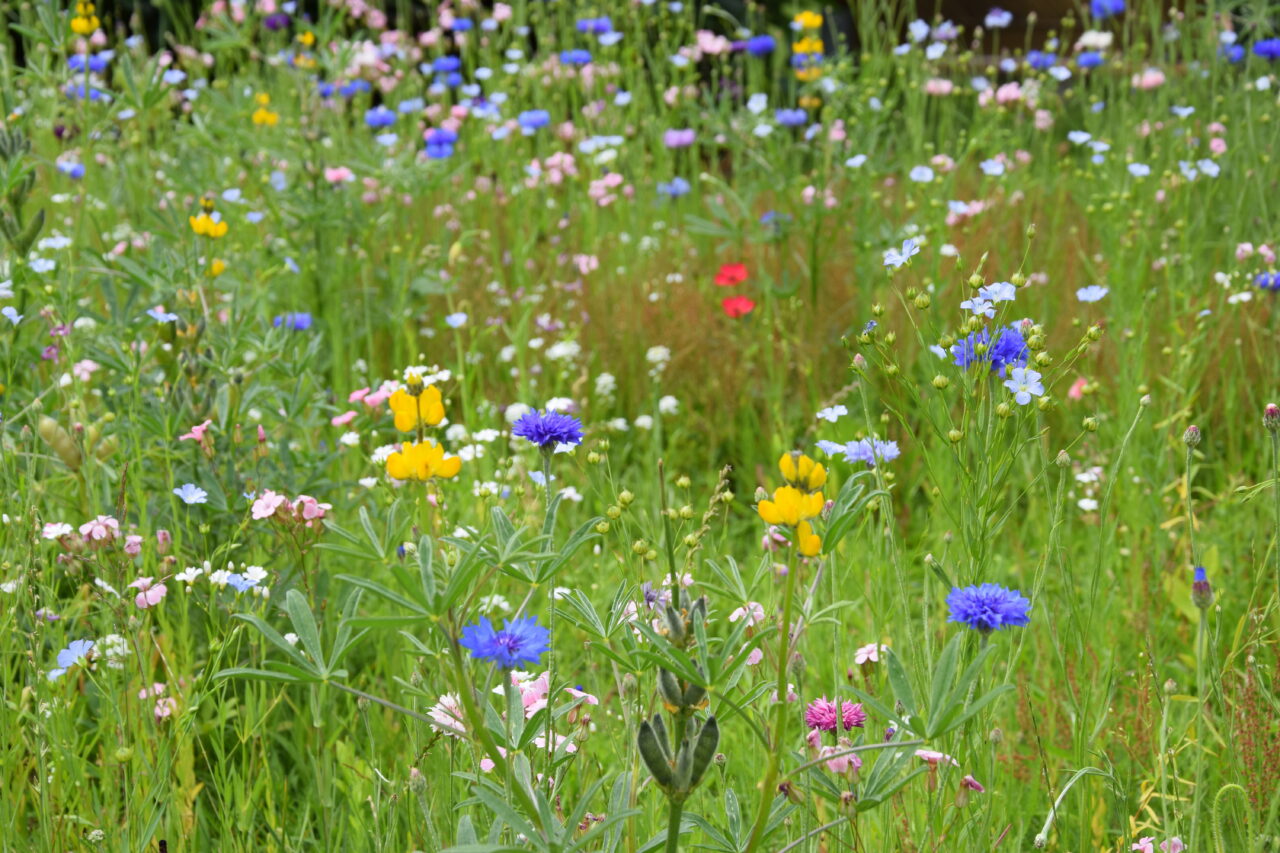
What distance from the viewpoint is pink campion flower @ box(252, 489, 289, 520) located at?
5.27ft

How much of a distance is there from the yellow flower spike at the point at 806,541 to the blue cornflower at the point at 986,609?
0.72ft

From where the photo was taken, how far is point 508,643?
107 centimetres

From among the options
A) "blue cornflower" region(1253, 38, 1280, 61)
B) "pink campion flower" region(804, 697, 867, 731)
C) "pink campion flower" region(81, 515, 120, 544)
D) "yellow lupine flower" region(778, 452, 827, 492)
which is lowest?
"pink campion flower" region(804, 697, 867, 731)

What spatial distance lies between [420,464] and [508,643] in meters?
0.18

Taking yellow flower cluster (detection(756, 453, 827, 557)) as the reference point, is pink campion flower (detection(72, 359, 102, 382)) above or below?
below

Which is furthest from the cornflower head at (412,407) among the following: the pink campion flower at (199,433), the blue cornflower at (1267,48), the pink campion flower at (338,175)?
the blue cornflower at (1267,48)

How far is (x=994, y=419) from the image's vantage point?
58.6 inches

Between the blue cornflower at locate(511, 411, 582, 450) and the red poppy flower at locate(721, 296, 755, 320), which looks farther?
the red poppy flower at locate(721, 296, 755, 320)

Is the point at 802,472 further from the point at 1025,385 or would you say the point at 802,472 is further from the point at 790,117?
the point at 790,117

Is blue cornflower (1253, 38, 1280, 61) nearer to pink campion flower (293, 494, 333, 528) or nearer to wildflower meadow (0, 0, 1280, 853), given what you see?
wildflower meadow (0, 0, 1280, 853)

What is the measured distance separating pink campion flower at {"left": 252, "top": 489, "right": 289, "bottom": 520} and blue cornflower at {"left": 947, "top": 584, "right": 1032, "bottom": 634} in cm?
91

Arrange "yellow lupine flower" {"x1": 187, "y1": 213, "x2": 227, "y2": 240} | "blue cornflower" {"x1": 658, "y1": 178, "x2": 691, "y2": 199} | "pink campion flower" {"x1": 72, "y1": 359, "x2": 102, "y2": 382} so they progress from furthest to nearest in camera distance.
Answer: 1. "blue cornflower" {"x1": 658, "y1": 178, "x2": 691, "y2": 199}
2. "pink campion flower" {"x1": 72, "y1": 359, "x2": 102, "y2": 382}
3. "yellow lupine flower" {"x1": 187, "y1": 213, "x2": 227, "y2": 240}

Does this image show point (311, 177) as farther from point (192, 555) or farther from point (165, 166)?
point (192, 555)

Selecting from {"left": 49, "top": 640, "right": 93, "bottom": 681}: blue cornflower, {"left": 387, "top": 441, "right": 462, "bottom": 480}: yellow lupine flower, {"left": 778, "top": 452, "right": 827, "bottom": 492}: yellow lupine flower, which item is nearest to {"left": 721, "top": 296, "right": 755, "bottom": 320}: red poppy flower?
Result: {"left": 49, "top": 640, "right": 93, "bottom": 681}: blue cornflower
